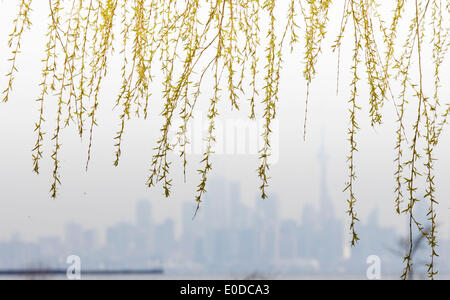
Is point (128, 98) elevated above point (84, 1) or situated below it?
below

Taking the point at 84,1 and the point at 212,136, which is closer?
the point at 212,136

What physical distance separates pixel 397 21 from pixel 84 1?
528 mm

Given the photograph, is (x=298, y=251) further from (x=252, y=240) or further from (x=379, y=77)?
(x=379, y=77)

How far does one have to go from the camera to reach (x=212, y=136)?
84 centimetres

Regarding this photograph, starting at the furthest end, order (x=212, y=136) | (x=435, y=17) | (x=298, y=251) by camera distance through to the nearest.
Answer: (x=298, y=251)
(x=435, y=17)
(x=212, y=136)

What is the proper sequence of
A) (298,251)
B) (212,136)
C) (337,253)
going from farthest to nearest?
1. (298,251)
2. (337,253)
3. (212,136)

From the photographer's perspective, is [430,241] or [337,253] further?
[337,253]

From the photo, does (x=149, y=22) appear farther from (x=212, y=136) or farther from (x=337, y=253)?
(x=337, y=253)

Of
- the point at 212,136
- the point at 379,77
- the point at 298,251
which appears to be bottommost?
the point at 298,251

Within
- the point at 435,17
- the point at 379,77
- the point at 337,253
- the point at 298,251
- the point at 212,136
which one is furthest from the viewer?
the point at 298,251
